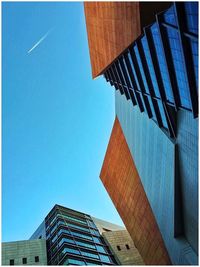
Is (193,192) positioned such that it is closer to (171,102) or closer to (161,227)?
(171,102)

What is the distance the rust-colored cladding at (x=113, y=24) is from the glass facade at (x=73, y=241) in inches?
1057

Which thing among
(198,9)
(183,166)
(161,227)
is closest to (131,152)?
(161,227)

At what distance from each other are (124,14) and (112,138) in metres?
27.5

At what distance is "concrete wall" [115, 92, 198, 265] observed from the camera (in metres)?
28.6

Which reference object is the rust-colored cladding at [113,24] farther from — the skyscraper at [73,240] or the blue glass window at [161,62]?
the skyscraper at [73,240]

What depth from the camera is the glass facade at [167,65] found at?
73.0ft

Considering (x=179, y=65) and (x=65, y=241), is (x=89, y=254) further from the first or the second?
(x=179, y=65)

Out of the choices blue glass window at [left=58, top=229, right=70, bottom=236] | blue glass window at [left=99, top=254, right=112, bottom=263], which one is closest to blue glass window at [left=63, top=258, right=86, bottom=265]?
blue glass window at [left=99, top=254, right=112, bottom=263]

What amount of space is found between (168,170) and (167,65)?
36.2 feet

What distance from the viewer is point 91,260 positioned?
53812 mm

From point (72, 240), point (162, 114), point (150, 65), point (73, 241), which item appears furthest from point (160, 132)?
point (72, 240)

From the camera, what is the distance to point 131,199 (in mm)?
52719

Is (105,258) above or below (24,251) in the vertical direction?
below

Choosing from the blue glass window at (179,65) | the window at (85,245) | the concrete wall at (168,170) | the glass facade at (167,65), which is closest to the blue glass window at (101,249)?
the window at (85,245)
